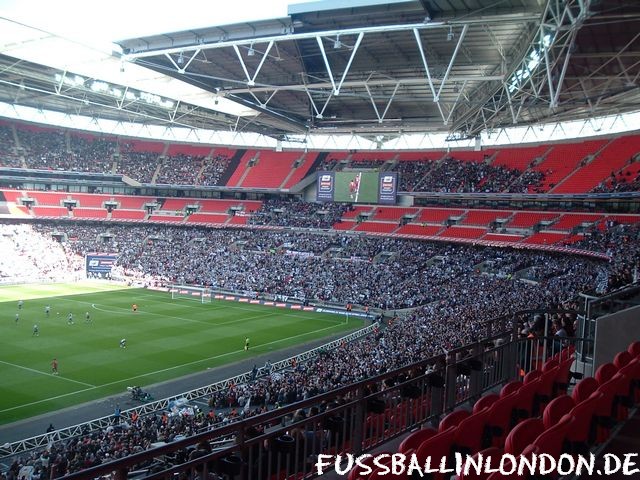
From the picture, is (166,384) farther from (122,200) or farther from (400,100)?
(122,200)

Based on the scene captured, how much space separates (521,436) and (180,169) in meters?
63.6

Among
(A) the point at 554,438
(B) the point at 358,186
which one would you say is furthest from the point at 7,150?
(A) the point at 554,438

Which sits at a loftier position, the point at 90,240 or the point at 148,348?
the point at 90,240

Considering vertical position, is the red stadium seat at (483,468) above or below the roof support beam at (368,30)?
below

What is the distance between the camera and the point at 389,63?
31.4 meters

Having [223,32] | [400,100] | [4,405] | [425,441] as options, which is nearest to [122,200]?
[400,100]

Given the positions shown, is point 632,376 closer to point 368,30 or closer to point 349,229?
point 368,30

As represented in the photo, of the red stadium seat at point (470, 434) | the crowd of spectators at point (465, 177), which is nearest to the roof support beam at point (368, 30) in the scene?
the red stadium seat at point (470, 434)

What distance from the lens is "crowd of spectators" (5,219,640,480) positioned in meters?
16.9

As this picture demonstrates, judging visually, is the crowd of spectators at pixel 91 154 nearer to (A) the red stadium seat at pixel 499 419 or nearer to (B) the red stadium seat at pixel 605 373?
(B) the red stadium seat at pixel 605 373

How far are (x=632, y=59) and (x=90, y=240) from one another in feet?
160

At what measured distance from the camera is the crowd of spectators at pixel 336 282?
16873 mm

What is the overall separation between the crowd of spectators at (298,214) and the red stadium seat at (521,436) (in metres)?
50.4

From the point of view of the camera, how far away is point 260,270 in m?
50.8
